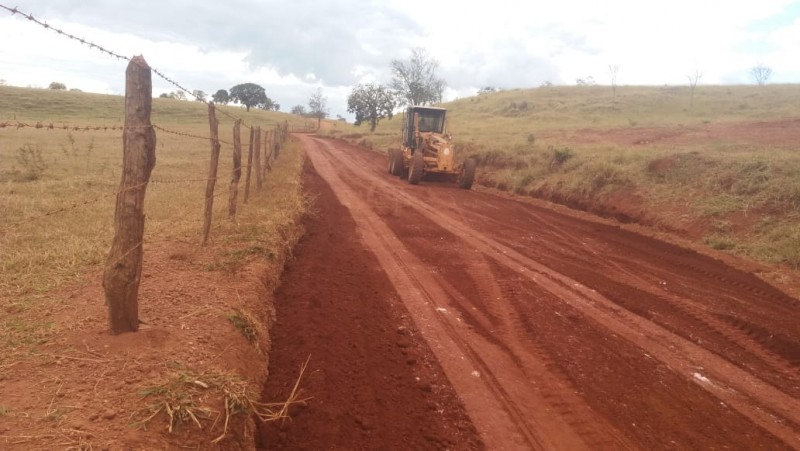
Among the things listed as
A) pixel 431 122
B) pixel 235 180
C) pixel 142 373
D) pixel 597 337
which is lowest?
pixel 597 337

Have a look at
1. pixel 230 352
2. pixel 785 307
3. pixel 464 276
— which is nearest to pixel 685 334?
pixel 785 307

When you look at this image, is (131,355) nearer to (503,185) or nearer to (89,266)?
(89,266)

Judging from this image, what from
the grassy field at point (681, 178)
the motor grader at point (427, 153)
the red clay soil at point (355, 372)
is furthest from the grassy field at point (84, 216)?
the grassy field at point (681, 178)

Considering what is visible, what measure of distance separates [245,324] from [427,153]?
14197 mm

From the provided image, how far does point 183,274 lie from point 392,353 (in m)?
2.59

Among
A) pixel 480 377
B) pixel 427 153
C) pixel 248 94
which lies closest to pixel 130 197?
pixel 480 377

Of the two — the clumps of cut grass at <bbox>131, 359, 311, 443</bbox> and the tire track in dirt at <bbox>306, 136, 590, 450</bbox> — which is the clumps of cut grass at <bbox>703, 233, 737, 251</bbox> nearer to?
the tire track in dirt at <bbox>306, 136, 590, 450</bbox>

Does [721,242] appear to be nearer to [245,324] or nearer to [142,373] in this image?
[245,324]

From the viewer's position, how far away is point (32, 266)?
18.4ft

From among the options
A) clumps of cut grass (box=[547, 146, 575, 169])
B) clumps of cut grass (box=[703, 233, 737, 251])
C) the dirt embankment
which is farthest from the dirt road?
clumps of cut grass (box=[547, 146, 575, 169])

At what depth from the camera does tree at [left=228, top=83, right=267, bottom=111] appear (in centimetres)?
8450

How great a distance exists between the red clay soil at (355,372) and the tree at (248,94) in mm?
83359

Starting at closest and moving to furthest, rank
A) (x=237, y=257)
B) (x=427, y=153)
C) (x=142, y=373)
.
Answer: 1. (x=142, y=373)
2. (x=237, y=257)
3. (x=427, y=153)

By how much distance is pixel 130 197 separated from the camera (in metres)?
3.91
